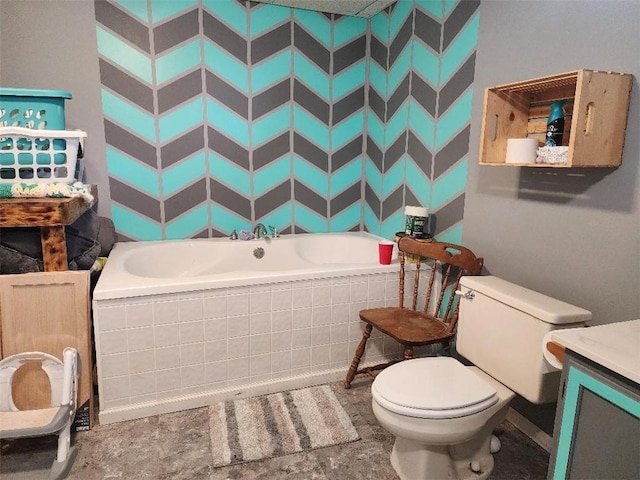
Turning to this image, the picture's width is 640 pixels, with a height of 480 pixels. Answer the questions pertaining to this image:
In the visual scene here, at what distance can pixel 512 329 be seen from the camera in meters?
1.68

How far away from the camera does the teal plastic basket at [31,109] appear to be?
1.97 metres

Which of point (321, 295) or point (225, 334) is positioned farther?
point (321, 295)

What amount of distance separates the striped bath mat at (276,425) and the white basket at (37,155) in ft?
4.43

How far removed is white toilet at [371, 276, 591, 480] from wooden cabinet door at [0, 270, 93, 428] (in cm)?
130

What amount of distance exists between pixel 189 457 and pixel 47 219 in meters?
1.16

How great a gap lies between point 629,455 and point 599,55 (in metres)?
1.38

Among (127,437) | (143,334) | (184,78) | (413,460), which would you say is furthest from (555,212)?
(184,78)

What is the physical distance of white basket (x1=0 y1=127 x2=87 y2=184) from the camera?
6.38 feet

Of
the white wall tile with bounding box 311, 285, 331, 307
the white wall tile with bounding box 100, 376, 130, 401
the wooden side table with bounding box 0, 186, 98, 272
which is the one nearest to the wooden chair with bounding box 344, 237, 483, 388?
the white wall tile with bounding box 311, 285, 331, 307

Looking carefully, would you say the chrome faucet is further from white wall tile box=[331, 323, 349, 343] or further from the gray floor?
the gray floor

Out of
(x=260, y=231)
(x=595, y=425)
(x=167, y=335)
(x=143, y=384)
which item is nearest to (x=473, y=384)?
(x=595, y=425)

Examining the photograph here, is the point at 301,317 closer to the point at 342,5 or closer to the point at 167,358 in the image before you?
the point at 167,358

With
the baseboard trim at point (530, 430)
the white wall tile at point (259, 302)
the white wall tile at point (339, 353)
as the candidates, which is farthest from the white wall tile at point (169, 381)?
the baseboard trim at point (530, 430)

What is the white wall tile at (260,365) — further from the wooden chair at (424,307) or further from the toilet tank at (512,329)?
the toilet tank at (512,329)
